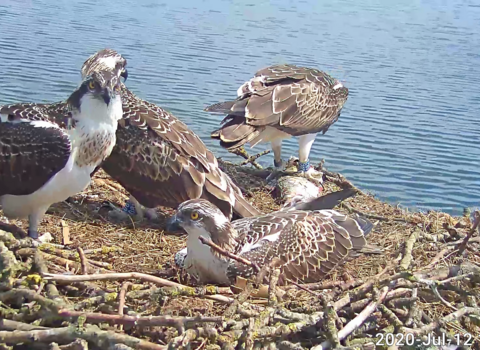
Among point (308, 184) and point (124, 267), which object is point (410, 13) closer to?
point (308, 184)

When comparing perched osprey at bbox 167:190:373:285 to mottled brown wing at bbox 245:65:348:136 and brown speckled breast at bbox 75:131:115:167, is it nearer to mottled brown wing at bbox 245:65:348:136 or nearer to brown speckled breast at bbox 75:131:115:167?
brown speckled breast at bbox 75:131:115:167

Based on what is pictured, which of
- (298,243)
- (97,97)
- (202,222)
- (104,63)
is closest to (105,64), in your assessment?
(104,63)

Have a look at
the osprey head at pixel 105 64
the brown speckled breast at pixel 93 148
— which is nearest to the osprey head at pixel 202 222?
the brown speckled breast at pixel 93 148

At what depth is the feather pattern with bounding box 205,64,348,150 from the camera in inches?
327

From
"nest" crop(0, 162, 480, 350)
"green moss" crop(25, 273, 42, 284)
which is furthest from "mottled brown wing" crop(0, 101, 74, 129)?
"green moss" crop(25, 273, 42, 284)

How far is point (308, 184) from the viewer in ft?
25.8

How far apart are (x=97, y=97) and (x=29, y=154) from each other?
71cm

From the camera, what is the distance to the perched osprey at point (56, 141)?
531cm

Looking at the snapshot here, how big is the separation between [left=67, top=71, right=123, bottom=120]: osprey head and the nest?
1104 mm

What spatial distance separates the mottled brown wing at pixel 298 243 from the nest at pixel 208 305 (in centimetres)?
20

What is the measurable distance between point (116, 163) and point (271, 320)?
2901mm

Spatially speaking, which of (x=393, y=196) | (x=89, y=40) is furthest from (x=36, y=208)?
(x=89, y=40)

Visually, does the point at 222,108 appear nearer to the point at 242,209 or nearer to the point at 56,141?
the point at 242,209

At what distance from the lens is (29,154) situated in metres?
5.36
